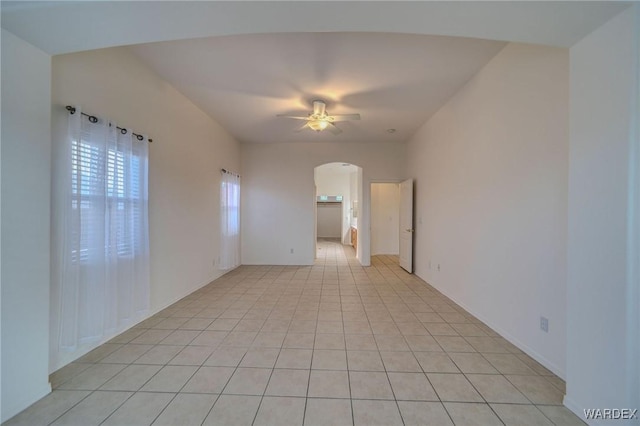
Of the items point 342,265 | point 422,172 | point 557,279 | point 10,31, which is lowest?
point 342,265

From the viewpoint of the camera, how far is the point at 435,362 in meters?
2.19

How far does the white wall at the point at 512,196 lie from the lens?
204 centimetres

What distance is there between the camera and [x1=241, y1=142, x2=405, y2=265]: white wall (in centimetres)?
615

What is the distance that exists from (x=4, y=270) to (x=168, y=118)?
2455 millimetres

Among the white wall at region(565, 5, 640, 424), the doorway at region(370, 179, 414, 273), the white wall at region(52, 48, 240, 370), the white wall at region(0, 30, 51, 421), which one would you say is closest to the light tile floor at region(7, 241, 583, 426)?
the white wall at region(0, 30, 51, 421)

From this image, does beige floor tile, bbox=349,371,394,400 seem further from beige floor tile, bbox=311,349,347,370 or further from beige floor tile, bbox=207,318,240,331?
beige floor tile, bbox=207,318,240,331

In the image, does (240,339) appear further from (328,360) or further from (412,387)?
(412,387)

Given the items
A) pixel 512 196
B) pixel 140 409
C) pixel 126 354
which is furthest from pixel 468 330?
pixel 126 354

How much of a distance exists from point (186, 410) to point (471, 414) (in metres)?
1.81

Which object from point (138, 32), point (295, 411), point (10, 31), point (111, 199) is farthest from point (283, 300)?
point (10, 31)

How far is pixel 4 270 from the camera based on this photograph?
154 cm

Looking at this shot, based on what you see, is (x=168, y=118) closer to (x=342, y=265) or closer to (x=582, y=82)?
(x=582, y=82)

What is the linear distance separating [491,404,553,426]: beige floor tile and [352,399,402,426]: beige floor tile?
66 cm

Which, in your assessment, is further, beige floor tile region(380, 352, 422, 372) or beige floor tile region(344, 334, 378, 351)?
beige floor tile region(344, 334, 378, 351)
